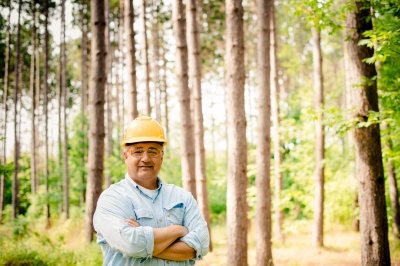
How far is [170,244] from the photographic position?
2.55 m

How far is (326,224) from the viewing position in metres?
16.4

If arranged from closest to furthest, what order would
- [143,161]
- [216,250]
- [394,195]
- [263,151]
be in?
[143,161], [263,151], [394,195], [216,250]

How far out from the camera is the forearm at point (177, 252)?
253 centimetres

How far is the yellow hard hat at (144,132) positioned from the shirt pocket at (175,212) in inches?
18.9

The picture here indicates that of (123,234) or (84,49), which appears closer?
(123,234)

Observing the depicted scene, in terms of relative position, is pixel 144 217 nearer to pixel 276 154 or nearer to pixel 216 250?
pixel 216 250

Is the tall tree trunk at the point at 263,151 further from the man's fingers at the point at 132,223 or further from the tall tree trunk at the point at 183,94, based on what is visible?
the man's fingers at the point at 132,223

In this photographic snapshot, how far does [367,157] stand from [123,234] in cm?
488

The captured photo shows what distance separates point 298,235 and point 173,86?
54.6 feet

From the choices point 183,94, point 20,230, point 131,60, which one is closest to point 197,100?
point 183,94

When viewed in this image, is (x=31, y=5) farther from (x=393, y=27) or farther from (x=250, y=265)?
(x=393, y=27)

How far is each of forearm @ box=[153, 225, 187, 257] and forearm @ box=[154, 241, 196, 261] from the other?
3 cm

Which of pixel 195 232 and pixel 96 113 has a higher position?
pixel 96 113

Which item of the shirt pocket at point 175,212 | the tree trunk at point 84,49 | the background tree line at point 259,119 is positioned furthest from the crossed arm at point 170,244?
the tree trunk at point 84,49
